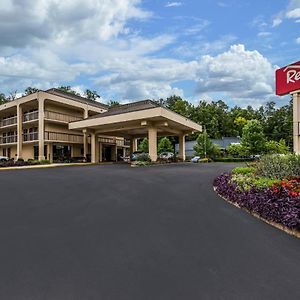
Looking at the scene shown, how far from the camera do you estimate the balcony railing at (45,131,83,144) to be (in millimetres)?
33862

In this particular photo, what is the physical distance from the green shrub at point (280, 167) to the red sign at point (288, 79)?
23.9ft

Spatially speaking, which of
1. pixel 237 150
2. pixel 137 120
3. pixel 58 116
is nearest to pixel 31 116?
pixel 58 116

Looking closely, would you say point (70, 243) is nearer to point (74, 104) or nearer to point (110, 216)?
point (110, 216)

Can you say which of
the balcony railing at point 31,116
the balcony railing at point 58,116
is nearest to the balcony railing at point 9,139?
the balcony railing at point 31,116

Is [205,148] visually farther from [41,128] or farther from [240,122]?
[240,122]

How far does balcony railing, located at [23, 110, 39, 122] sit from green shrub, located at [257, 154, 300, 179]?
29.2m

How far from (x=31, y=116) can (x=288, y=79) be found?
28.7m

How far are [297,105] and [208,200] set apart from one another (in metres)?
10.6

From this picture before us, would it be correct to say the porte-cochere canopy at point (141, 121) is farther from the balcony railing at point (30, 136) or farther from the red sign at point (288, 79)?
the red sign at point (288, 79)

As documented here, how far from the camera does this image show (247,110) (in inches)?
2918

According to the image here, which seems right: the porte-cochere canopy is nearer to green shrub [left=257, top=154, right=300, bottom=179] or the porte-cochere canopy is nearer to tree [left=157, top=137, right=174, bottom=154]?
green shrub [left=257, top=154, right=300, bottom=179]

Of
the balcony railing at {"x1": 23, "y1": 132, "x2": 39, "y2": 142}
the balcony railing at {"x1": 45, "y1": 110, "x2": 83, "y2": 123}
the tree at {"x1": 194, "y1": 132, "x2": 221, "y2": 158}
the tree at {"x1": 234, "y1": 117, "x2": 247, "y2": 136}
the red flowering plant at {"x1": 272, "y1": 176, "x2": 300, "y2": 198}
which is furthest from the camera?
the tree at {"x1": 234, "y1": 117, "x2": 247, "y2": 136}

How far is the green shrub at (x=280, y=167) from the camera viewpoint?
963 cm

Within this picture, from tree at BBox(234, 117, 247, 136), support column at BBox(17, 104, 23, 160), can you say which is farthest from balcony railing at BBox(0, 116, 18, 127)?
tree at BBox(234, 117, 247, 136)
